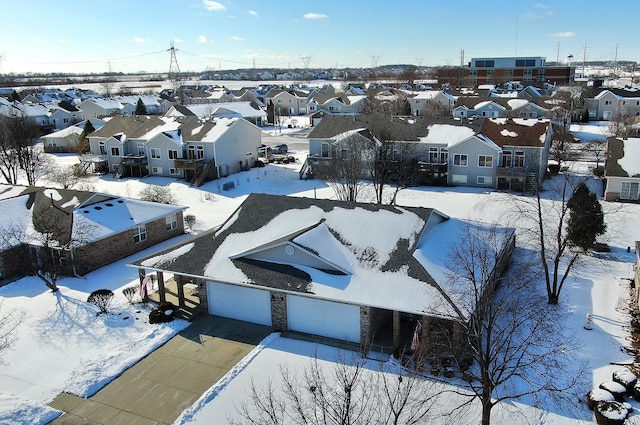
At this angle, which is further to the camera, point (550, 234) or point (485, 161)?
point (485, 161)

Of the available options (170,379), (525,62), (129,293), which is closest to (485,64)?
(525,62)

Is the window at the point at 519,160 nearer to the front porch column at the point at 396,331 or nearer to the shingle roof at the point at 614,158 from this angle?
the shingle roof at the point at 614,158

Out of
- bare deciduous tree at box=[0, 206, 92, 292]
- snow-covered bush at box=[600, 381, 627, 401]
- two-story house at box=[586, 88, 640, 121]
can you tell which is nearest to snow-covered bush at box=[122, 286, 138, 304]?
bare deciduous tree at box=[0, 206, 92, 292]

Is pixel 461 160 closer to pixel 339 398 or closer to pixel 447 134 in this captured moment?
pixel 447 134

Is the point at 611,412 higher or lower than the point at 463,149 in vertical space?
lower

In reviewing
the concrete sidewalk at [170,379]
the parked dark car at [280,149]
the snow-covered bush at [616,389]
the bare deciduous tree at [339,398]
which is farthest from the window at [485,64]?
the bare deciduous tree at [339,398]

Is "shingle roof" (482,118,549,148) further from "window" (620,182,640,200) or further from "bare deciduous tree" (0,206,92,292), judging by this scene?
"bare deciduous tree" (0,206,92,292)

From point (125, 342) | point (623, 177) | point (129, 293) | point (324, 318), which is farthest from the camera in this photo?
point (623, 177)
